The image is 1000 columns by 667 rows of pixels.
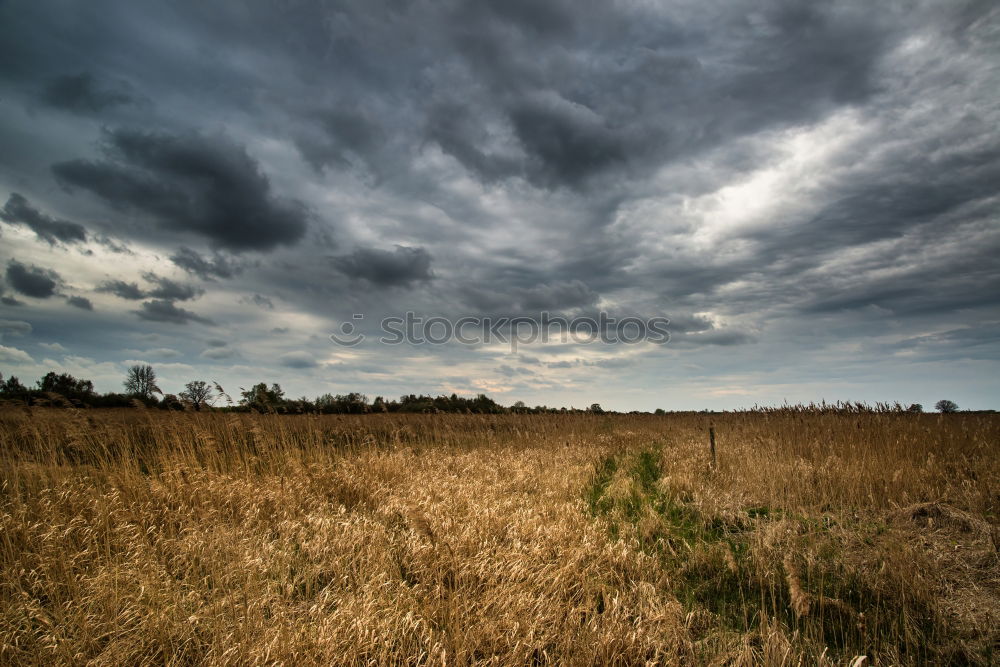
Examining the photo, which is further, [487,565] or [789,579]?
[487,565]

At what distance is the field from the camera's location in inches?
139

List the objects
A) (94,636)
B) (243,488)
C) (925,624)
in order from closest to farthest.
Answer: (94,636), (925,624), (243,488)

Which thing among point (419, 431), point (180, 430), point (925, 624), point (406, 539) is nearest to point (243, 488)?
point (406, 539)

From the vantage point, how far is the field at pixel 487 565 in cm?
354

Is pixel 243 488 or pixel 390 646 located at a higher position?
pixel 243 488

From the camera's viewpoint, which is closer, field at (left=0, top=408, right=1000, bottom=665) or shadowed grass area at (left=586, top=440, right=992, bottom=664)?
field at (left=0, top=408, right=1000, bottom=665)

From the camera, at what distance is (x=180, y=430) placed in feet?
34.6

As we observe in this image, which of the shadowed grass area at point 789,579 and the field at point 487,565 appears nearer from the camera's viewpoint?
the field at point 487,565

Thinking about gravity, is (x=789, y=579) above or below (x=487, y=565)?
above

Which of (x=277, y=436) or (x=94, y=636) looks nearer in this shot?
(x=94, y=636)

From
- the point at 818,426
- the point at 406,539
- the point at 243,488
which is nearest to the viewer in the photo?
the point at 406,539

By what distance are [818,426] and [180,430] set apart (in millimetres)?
17074

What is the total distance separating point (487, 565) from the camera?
4562mm

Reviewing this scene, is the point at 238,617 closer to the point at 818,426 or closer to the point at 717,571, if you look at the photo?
the point at 717,571
